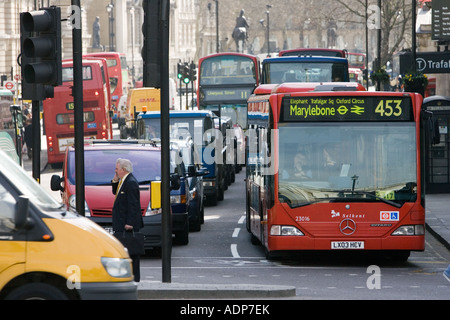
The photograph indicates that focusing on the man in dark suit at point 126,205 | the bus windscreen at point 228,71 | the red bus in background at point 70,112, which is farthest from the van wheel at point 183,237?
the red bus in background at point 70,112

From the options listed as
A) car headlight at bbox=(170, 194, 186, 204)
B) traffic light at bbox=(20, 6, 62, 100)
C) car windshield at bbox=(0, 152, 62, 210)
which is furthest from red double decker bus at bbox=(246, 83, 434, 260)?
car windshield at bbox=(0, 152, 62, 210)

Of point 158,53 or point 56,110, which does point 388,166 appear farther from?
point 56,110

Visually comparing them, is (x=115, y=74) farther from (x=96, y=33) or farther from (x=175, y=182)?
(x=175, y=182)

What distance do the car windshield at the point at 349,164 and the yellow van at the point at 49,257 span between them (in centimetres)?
735

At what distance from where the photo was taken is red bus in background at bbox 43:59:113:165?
4238 cm

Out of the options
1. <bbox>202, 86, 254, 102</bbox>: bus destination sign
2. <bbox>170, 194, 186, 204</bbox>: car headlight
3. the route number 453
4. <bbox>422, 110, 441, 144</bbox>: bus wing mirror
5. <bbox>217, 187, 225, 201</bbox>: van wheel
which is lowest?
<bbox>217, 187, 225, 201</bbox>: van wheel

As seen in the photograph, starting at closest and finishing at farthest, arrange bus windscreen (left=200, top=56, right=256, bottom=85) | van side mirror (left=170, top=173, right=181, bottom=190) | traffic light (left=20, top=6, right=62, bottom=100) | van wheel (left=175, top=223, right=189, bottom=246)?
traffic light (left=20, top=6, right=62, bottom=100), van side mirror (left=170, top=173, right=181, bottom=190), van wheel (left=175, top=223, right=189, bottom=246), bus windscreen (left=200, top=56, right=256, bottom=85)

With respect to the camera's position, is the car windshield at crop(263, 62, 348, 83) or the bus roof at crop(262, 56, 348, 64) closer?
the car windshield at crop(263, 62, 348, 83)

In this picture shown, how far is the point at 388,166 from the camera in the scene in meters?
15.7

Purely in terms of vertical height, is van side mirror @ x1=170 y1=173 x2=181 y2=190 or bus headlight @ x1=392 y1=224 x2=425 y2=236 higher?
van side mirror @ x1=170 y1=173 x2=181 y2=190

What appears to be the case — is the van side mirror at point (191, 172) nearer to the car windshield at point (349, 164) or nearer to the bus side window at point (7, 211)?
the car windshield at point (349, 164)

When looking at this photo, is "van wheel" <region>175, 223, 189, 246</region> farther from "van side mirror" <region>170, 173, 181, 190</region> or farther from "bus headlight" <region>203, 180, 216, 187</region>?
"bus headlight" <region>203, 180, 216, 187</region>

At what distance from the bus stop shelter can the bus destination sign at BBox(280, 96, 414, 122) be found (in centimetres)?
1079
